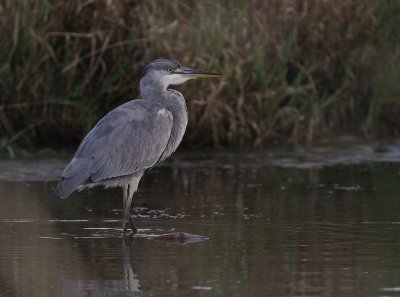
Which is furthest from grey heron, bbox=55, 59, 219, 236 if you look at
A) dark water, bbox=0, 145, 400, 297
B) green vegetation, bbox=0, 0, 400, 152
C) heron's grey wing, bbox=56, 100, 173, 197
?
green vegetation, bbox=0, 0, 400, 152

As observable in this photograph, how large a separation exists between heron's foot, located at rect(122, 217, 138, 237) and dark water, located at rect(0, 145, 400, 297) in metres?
0.07

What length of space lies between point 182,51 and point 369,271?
513cm

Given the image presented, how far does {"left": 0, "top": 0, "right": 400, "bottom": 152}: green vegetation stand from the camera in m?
11.1

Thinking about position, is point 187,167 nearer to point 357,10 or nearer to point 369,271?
point 357,10

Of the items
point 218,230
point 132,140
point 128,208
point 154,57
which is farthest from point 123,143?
point 154,57

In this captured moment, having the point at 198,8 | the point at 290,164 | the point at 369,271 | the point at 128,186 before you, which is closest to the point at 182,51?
the point at 198,8

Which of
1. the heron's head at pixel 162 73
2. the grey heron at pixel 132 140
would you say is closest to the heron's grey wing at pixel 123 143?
the grey heron at pixel 132 140

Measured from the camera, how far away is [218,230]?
784cm

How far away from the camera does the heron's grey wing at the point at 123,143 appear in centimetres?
802

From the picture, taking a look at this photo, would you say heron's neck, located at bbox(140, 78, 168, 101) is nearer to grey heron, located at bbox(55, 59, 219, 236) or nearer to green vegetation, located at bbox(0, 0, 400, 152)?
grey heron, located at bbox(55, 59, 219, 236)

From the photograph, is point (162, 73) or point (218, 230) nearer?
point (218, 230)

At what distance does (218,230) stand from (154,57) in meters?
3.70

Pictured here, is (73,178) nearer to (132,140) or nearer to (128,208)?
(128,208)

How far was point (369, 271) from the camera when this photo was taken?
20.7 ft
